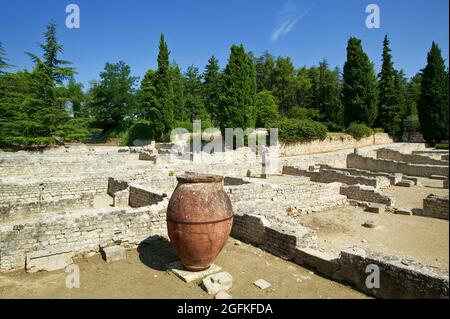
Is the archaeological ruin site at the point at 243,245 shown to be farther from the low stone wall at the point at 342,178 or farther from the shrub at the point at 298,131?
the shrub at the point at 298,131

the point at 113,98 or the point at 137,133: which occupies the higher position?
the point at 113,98

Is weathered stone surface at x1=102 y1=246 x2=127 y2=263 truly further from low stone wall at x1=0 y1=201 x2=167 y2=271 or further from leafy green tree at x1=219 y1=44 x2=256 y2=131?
leafy green tree at x1=219 y1=44 x2=256 y2=131

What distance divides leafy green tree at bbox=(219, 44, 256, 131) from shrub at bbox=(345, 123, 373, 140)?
13.3m

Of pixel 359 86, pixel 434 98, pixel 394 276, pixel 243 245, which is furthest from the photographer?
pixel 359 86

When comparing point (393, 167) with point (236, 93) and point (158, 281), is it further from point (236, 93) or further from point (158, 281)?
point (158, 281)

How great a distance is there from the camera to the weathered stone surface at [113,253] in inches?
255

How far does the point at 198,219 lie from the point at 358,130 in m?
33.0

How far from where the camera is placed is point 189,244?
5.38 m

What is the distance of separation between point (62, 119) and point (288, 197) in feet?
70.7

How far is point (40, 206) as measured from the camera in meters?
9.14

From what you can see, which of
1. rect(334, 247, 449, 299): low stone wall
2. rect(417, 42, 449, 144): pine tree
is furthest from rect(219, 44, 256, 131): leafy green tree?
rect(334, 247, 449, 299): low stone wall

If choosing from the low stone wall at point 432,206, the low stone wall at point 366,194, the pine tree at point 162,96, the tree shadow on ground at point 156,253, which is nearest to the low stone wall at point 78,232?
the tree shadow on ground at point 156,253

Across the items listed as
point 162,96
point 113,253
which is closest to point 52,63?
point 162,96
